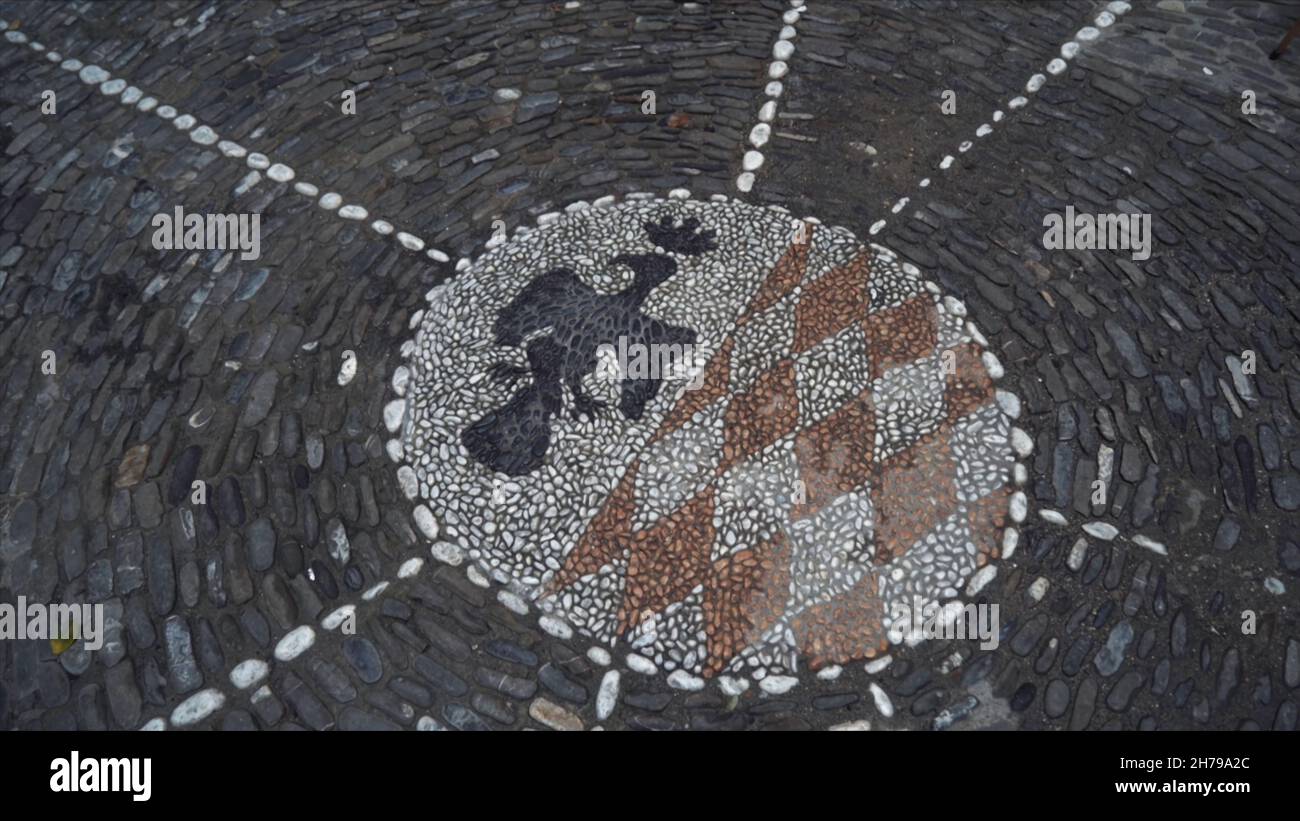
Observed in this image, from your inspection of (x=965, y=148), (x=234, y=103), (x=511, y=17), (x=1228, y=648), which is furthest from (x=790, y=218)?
(x=234, y=103)

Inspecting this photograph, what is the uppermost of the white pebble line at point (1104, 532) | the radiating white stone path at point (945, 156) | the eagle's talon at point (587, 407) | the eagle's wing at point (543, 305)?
the radiating white stone path at point (945, 156)

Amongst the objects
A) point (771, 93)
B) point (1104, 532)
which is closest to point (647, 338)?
point (771, 93)

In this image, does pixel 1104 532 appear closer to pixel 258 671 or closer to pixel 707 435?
pixel 707 435

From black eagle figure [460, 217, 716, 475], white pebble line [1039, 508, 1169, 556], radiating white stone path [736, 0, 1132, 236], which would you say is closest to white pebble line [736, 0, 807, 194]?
radiating white stone path [736, 0, 1132, 236]

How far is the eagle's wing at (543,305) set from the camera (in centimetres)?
709

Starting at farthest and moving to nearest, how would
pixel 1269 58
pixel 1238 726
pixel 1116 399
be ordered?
pixel 1269 58
pixel 1116 399
pixel 1238 726

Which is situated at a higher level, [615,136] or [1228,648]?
[615,136]

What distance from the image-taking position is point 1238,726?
5.35 metres

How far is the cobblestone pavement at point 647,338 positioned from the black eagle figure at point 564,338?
0.11 feet

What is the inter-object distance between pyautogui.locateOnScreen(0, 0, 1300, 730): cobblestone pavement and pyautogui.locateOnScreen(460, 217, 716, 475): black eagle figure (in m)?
0.03

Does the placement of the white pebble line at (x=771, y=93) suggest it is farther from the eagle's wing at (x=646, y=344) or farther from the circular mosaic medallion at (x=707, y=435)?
the eagle's wing at (x=646, y=344)

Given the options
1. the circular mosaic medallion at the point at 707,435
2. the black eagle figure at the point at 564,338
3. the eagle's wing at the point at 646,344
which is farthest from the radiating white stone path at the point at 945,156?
the eagle's wing at the point at 646,344

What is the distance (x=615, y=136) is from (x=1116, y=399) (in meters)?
4.06

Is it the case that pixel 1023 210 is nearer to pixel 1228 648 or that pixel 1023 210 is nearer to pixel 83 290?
pixel 1228 648
